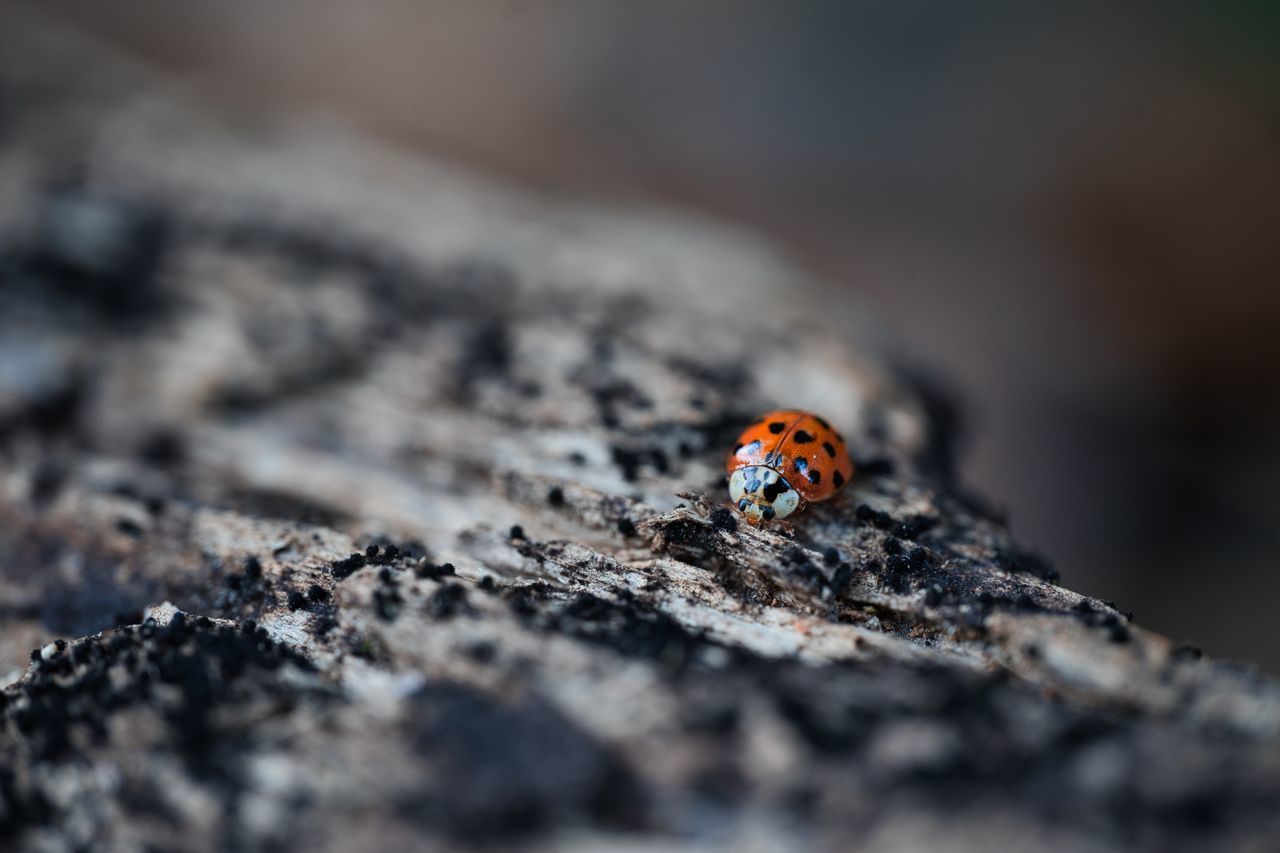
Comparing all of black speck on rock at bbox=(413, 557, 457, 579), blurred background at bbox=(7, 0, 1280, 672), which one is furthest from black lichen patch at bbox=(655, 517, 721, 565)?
blurred background at bbox=(7, 0, 1280, 672)

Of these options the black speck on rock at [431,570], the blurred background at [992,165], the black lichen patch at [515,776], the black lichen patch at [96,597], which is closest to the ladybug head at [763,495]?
the black speck on rock at [431,570]

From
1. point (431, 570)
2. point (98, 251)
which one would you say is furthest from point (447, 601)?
point (98, 251)

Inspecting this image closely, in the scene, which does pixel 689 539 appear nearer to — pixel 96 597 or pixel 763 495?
pixel 763 495

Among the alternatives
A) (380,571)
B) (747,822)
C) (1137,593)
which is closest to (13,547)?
(380,571)

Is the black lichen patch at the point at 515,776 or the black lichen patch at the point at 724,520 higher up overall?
the black lichen patch at the point at 724,520

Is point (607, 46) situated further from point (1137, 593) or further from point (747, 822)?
point (747, 822)

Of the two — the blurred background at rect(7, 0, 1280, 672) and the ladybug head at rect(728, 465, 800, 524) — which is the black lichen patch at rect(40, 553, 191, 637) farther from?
the blurred background at rect(7, 0, 1280, 672)

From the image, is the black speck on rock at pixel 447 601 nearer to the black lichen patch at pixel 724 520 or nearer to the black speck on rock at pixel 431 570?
the black speck on rock at pixel 431 570
